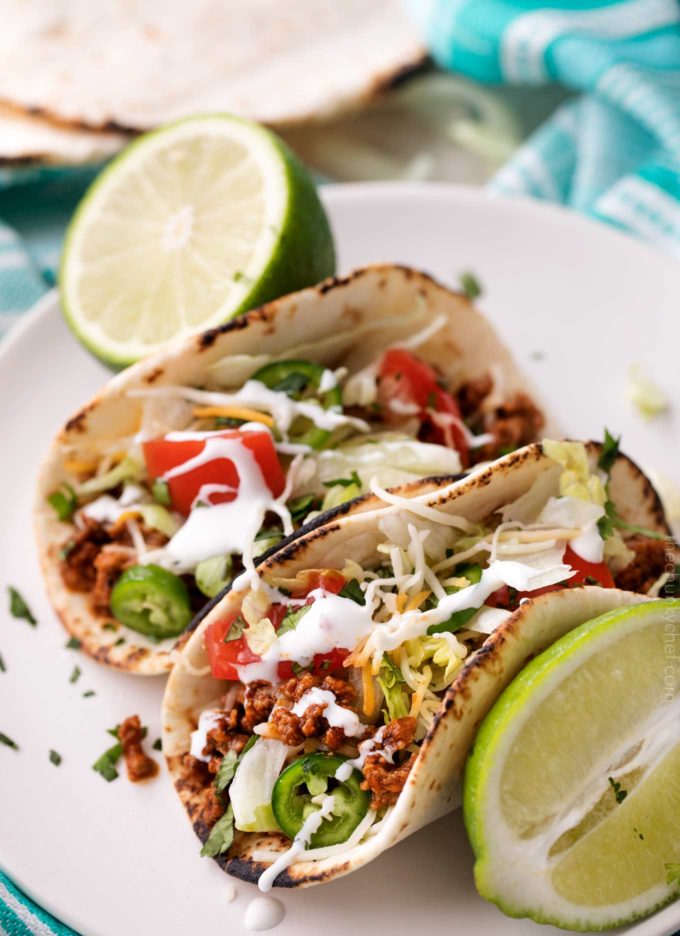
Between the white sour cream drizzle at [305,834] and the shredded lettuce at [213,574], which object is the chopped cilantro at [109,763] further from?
the white sour cream drizzle at [305,834]

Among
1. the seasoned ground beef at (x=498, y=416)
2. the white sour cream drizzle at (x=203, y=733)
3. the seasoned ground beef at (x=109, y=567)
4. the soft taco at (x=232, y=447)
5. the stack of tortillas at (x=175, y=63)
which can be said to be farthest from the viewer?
the stack of tortillas at (x=175, y=63)

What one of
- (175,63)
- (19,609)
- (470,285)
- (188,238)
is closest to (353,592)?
(19,609)

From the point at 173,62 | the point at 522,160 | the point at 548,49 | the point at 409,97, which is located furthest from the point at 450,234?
the point at 173,62

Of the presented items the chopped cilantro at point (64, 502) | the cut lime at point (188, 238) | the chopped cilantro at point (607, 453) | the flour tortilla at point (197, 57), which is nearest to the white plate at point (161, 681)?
the chopped cilantro at point (64, 502)

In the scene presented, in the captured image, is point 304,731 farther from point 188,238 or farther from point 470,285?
point 470,285

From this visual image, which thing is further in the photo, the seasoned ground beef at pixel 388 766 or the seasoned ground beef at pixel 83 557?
the seasoned ground beef at pixel 83 557

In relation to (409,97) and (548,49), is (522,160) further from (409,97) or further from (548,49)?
(409,97)
